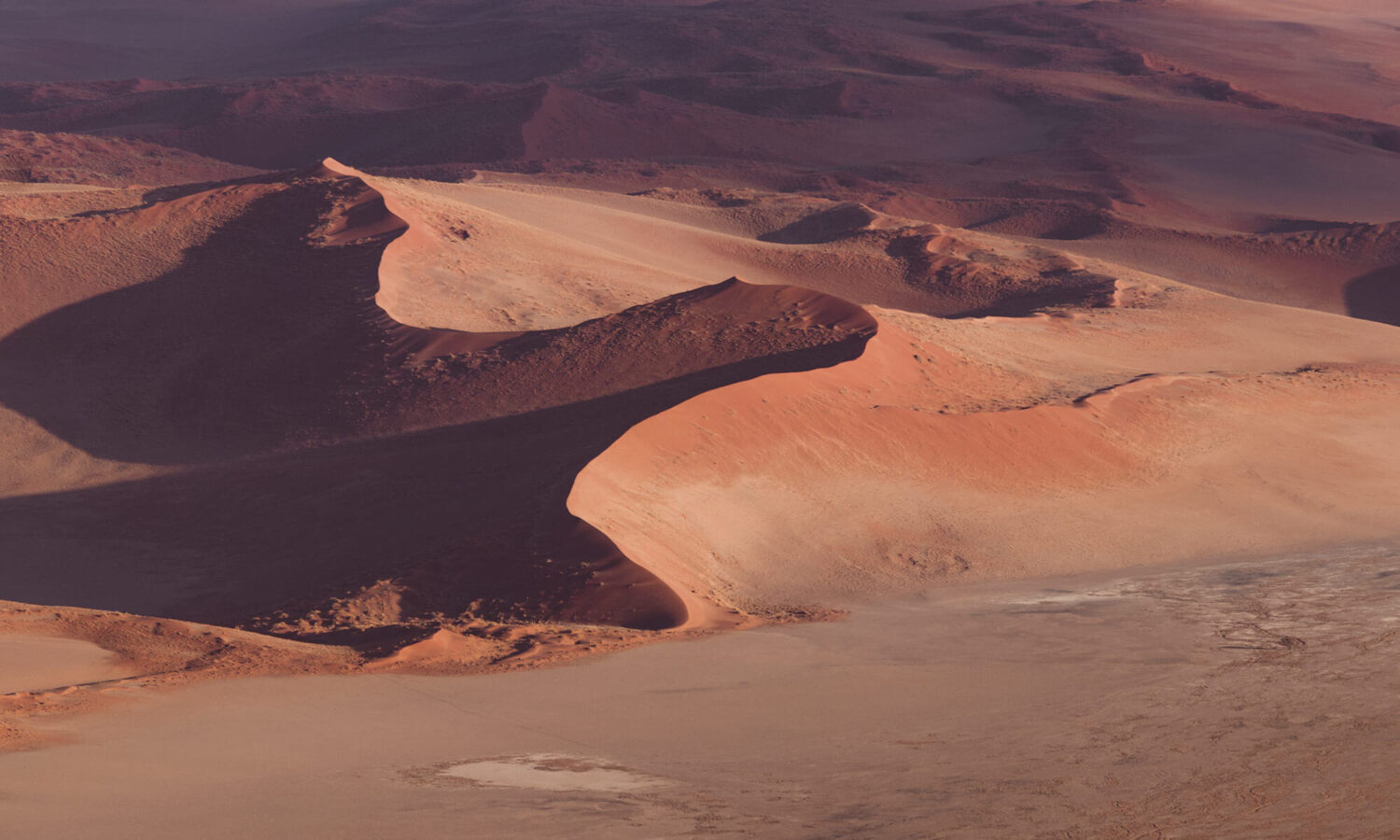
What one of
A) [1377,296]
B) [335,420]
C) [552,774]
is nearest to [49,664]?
[552,774]

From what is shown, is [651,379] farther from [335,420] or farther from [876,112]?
[876,112]

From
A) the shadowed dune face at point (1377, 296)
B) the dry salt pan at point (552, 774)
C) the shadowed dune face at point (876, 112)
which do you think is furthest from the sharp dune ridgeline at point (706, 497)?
the shadowed dune face at point (876, 112)

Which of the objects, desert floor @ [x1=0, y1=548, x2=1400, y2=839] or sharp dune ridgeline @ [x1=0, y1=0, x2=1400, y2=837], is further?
sharp dune ridgeline @ [x1=0, y1=0, x2=1400, y2=837]

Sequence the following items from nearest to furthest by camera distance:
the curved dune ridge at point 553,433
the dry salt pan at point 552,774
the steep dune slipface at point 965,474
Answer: the dry salt pan at point 552,774, the curved dune ridge at point 553,433, the steep dune slipface at point 965,474

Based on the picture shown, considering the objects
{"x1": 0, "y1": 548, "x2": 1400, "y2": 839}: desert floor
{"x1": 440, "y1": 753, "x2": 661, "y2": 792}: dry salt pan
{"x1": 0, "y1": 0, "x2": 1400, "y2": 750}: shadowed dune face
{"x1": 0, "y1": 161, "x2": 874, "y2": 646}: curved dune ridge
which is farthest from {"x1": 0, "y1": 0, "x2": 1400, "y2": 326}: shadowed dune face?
{"x1": 440, "y1": 753, "x2": 661, "y2": 792}: dry salt pan

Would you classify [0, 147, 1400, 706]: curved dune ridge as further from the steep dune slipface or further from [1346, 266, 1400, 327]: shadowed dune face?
[1346, 266, 1400, 327]: shadowed dune face

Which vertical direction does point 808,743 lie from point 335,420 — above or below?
above

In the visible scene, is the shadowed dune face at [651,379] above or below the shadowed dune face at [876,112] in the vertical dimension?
below

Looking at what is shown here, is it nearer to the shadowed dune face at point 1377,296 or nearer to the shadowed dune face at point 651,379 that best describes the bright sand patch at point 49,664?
the shadowed dune face at point 651,379
